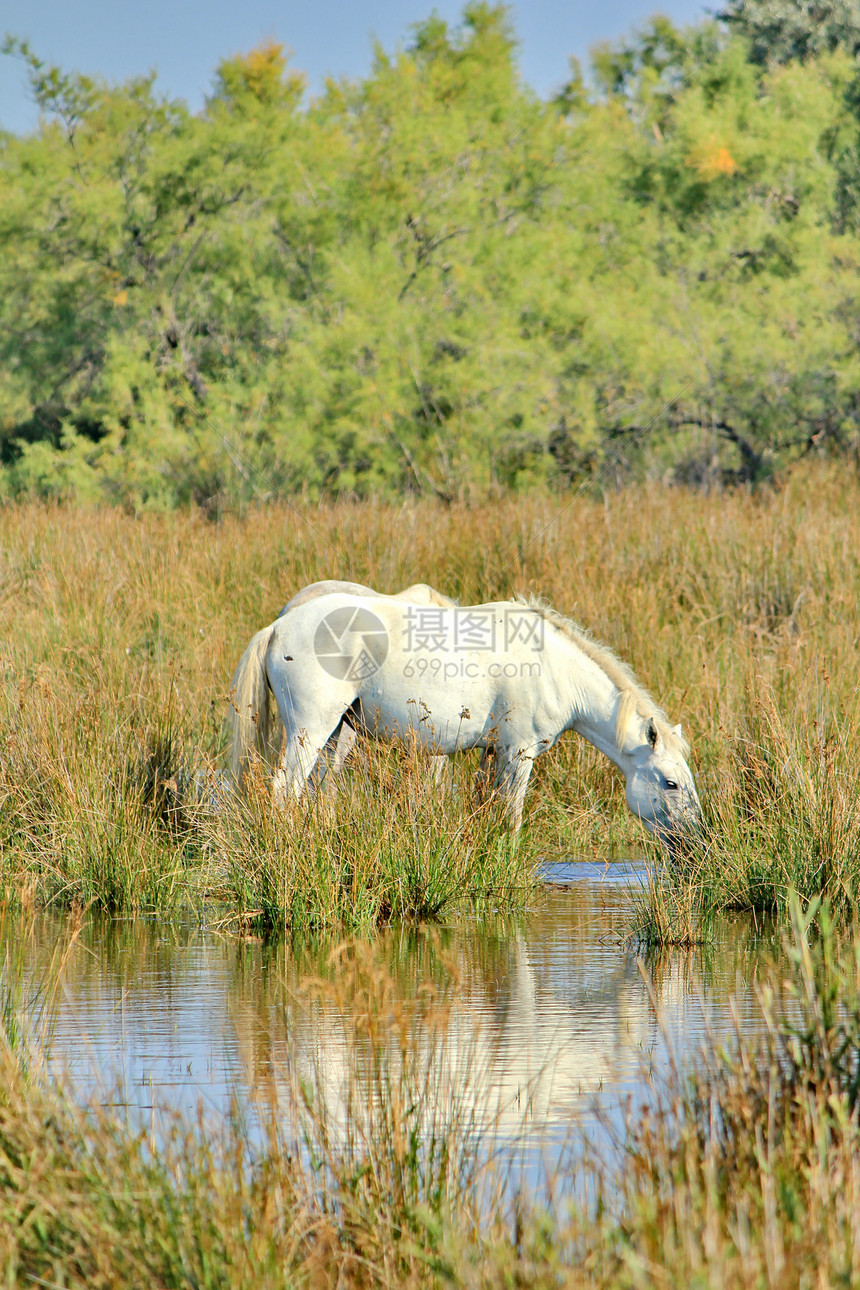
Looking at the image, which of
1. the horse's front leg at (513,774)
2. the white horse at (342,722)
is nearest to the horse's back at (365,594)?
the white horse at (342,722)

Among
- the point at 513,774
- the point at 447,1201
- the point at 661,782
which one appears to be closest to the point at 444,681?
the point at 513,774

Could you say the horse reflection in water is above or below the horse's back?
below

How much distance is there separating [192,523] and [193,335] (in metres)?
12.8

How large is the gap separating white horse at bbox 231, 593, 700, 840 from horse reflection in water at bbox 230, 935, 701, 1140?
79.6 inches

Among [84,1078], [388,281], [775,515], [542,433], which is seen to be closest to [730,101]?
[388,281]

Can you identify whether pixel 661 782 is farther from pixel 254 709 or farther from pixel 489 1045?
pixel 489 1045

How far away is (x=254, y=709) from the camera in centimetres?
735

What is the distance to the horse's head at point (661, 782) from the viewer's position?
7.00 metres

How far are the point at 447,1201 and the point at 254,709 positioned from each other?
4733mm

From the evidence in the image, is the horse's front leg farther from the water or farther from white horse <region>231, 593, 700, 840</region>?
the water

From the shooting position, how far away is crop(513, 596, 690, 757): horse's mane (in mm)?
7258

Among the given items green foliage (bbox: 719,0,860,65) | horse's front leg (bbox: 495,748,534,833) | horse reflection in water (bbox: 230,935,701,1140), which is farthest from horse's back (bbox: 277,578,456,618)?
green foliage (bbox: 719,0,860,65)

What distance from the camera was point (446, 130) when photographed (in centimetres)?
2467

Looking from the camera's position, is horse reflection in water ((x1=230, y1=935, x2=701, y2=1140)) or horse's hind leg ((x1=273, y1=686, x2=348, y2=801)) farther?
horse's hind leg ((x1=273, y1=686, x2=348, y2=801))
